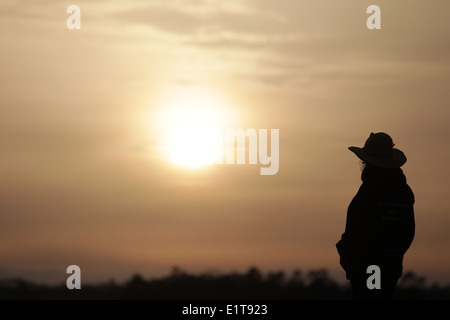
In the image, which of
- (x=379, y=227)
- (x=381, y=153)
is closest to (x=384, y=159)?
(x=381, y=153)

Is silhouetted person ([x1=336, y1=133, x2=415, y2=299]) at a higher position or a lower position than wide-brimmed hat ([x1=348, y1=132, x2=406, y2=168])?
lower

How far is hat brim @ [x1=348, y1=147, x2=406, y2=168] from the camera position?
15984 mm

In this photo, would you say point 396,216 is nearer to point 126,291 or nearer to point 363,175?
point 363,175

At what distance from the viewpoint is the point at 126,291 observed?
1348 inches

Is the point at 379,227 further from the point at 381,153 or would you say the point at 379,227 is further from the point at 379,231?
the point at 381,153

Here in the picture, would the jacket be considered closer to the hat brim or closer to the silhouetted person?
the silhouetted person

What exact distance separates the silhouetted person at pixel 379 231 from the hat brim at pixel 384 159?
2 cm

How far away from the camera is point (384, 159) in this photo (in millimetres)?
16141

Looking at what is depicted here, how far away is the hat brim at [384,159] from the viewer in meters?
16.0

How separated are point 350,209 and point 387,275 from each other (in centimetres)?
117

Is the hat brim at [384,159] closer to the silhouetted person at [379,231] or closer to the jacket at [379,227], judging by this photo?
the silhouetted person at [379,231]

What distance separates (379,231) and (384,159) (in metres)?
1.17

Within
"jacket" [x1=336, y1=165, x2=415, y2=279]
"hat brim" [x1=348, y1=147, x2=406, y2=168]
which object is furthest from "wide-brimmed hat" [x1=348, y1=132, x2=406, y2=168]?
"jacket" [x1=336, y1=165, x2=415, y2=279]
